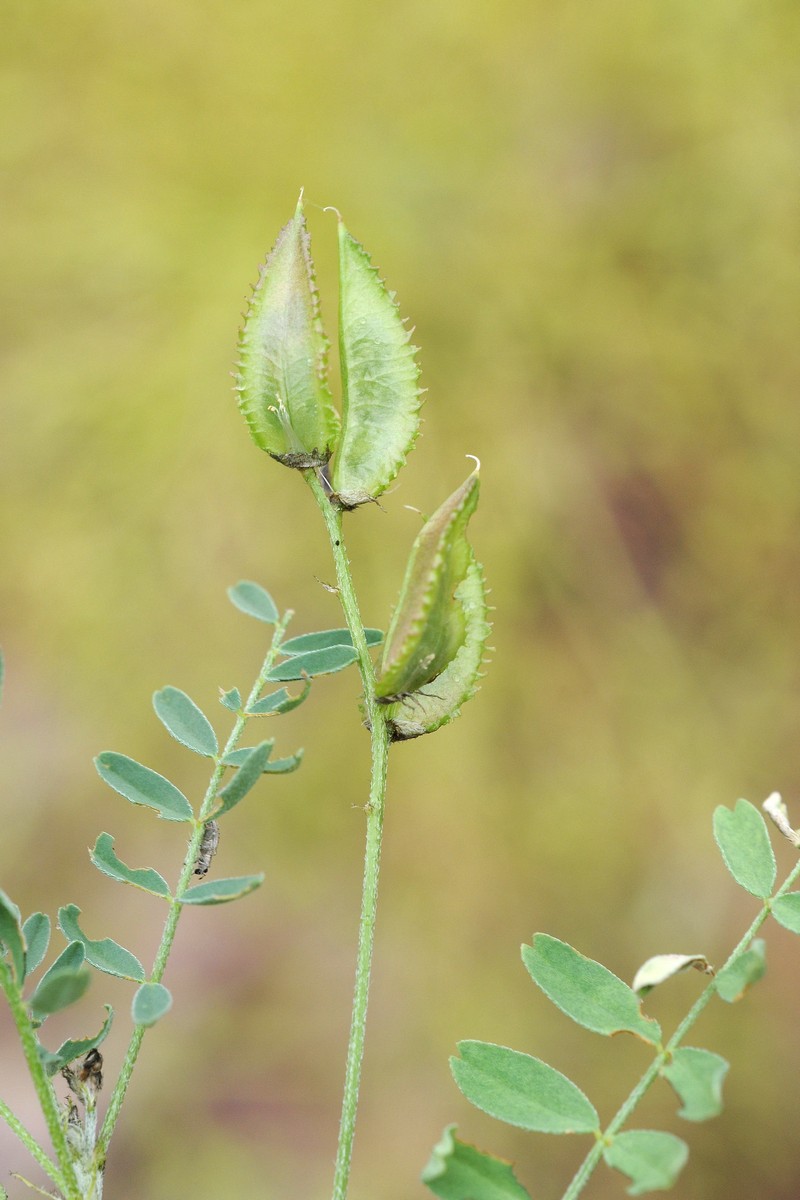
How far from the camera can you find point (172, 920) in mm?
475

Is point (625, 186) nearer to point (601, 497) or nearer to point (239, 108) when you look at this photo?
point (601, 497)

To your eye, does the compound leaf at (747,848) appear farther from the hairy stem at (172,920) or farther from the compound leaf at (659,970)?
the hairy stem at (172,920)

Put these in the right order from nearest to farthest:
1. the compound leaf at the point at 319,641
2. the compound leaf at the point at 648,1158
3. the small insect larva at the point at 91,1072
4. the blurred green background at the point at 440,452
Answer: the compound leaf at the point at 648,1158
the small insect larva at the point at 91,1072
the compound leaf at the point at 319,641
the blurred green background at the point at 440,452

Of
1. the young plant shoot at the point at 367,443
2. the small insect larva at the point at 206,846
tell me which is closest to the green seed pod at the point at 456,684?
the young plant shoot at the point at 367,443

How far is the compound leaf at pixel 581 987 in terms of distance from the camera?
0.50 m

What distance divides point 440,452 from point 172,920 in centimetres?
193

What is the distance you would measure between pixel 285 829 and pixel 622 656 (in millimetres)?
800

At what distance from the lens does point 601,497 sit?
2.39 meters

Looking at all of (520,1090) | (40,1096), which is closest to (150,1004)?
(40,1096)

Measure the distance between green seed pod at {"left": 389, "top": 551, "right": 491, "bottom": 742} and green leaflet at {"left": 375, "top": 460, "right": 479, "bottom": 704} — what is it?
1cm

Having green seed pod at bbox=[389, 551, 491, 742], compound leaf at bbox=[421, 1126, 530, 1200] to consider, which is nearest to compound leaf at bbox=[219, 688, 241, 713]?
green seed pod at bbox=[389, 551, 491, 742]

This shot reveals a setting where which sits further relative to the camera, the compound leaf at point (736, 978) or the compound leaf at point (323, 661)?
the compound leaf at point (323, 661)

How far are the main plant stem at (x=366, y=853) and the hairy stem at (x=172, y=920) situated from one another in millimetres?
45

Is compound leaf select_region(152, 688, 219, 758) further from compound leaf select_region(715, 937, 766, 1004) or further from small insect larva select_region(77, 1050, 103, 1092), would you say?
compound leaf select_region(715, 937, 766, 1004)
